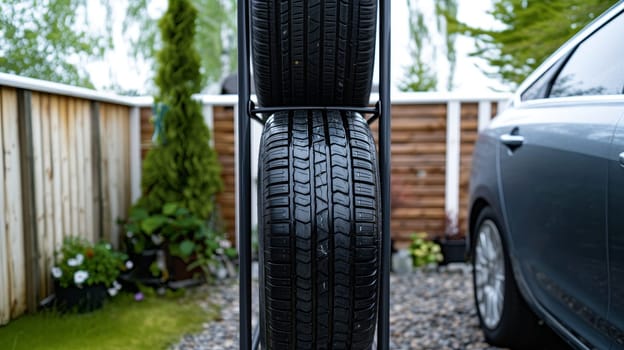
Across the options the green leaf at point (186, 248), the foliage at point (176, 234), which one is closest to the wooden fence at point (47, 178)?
the foliage at point (176, 234)

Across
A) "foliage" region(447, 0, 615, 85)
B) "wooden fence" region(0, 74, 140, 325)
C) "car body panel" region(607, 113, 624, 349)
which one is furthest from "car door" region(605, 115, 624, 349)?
"wooden fence" region(0, 74, 140, 325)

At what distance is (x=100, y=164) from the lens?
10.6 feet

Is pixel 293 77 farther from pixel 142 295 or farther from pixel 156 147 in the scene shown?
pixel 156 147

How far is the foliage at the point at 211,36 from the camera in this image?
8.59 meters

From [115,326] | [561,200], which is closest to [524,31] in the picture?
[561,200]

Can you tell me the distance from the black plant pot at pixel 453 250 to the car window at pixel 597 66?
7.50ft

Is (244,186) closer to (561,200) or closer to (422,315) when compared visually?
(561,200)

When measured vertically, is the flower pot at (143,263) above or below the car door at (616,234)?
below

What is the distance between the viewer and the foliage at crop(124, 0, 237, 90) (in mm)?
8586

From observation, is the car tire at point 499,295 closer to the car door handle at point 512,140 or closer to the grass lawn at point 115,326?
the car door handle at point 512,140

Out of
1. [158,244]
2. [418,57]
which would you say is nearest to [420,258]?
[158,244]

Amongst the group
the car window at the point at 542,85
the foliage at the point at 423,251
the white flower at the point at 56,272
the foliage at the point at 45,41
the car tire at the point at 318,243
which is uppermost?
the foliage at the point at 45,41

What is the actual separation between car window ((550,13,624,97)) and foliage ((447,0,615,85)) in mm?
961

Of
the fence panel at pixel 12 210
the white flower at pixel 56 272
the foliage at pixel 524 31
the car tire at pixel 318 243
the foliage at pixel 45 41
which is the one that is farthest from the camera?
the foliage at pixel 524 31
